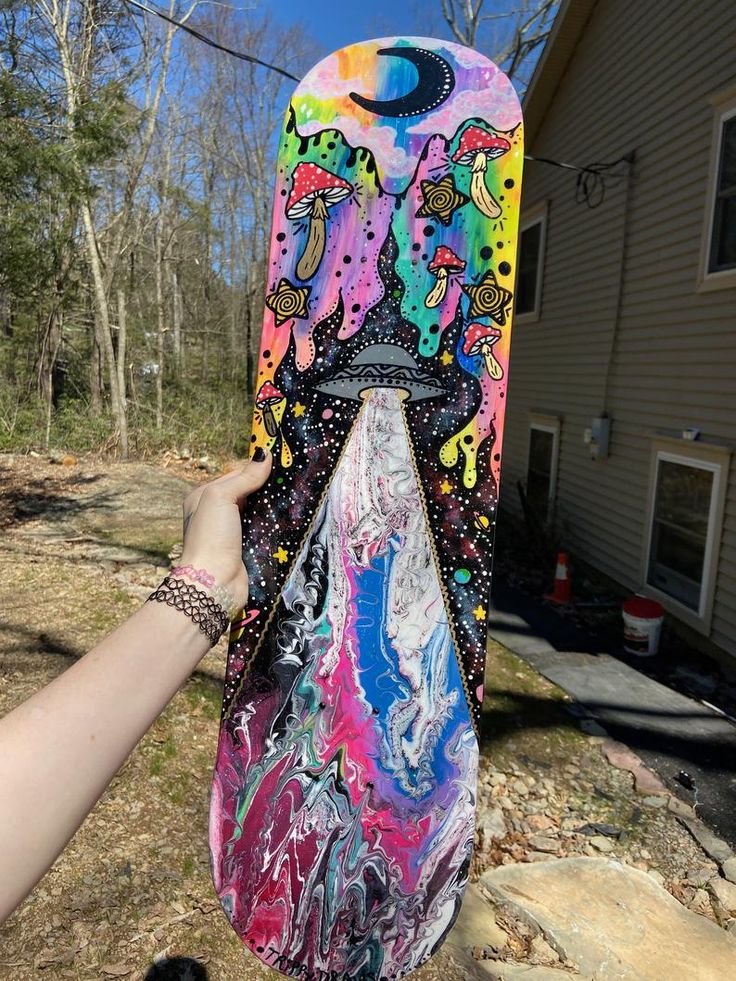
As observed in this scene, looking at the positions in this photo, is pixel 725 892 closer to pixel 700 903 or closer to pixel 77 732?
pixel 700 903

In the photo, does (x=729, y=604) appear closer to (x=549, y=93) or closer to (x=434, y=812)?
(x=434, y=812)

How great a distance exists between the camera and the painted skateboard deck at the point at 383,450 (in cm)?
178

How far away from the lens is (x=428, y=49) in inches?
79.3

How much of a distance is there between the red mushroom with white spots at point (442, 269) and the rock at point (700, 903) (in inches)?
105

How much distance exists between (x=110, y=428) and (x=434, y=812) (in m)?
11.8

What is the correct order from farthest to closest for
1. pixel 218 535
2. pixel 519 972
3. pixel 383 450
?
pixel 519 972 → pixel 383 450 → pixel 218 535

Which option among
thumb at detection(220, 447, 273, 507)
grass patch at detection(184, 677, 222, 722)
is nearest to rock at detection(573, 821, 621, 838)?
grass patch at detection(184, 677, 222, 722)

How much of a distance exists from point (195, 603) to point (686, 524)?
18.0 ft

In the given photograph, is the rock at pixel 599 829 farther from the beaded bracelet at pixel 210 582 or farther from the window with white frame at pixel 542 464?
the window with white frame at pixel 542 464

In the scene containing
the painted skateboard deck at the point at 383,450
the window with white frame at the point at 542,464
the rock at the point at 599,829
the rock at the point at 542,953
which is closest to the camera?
the painted skateboard deck at the point at 383,450

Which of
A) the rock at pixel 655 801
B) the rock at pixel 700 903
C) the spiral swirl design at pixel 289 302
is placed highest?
the spiral swirl design at pixel 289 302

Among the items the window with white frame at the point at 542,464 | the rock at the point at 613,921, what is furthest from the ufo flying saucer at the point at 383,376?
the window with white frame at the point at 542,464

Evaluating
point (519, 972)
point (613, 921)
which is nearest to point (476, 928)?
point (519, 972)

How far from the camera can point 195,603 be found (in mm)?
1103
